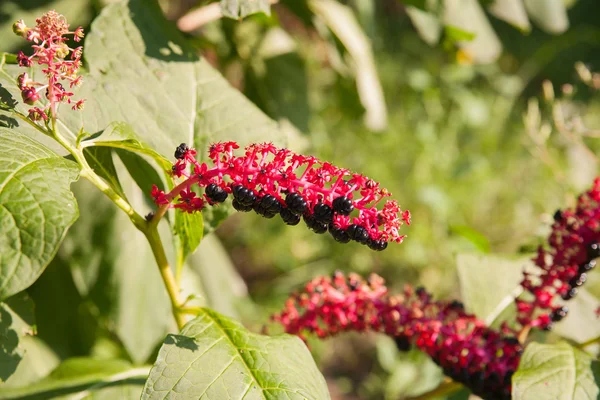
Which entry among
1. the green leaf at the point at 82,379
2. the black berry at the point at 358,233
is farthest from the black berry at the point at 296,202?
the green leaf at the point at 82,379

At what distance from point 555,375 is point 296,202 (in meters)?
0.81

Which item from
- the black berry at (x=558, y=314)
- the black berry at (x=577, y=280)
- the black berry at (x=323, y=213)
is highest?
the black berry at (x=323, y=213)

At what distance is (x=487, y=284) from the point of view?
2186 millimetres

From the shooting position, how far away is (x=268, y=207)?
1.29 meters

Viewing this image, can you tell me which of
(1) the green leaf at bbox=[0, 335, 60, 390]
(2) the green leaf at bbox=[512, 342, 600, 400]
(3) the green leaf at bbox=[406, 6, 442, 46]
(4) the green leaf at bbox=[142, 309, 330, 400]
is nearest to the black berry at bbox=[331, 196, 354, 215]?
(4) the green leaf at bbox=[142, 309, 330, 400]

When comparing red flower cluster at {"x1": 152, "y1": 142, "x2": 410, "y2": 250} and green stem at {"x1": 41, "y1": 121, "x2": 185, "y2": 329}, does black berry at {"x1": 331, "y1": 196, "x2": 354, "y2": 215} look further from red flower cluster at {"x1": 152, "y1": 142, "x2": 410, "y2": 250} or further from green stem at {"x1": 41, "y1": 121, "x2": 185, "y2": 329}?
green stem at {"x1": 41, "y1": 121, "x2": 185, "y2": 329}

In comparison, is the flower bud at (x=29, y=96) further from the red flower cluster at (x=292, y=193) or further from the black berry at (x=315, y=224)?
the black berry at (x=315, y=224)

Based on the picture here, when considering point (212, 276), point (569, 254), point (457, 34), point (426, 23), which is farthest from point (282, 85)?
point (569, 254)

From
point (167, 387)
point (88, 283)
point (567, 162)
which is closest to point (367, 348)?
point (567, 162)

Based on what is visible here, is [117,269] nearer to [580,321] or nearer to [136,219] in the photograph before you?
[136,219]

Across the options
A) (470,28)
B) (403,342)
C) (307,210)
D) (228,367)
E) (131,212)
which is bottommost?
(403,342)

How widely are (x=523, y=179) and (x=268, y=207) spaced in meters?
5.43

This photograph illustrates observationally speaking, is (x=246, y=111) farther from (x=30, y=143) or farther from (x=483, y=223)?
(x=483, y=223)

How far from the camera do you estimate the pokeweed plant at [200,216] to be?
123cm
